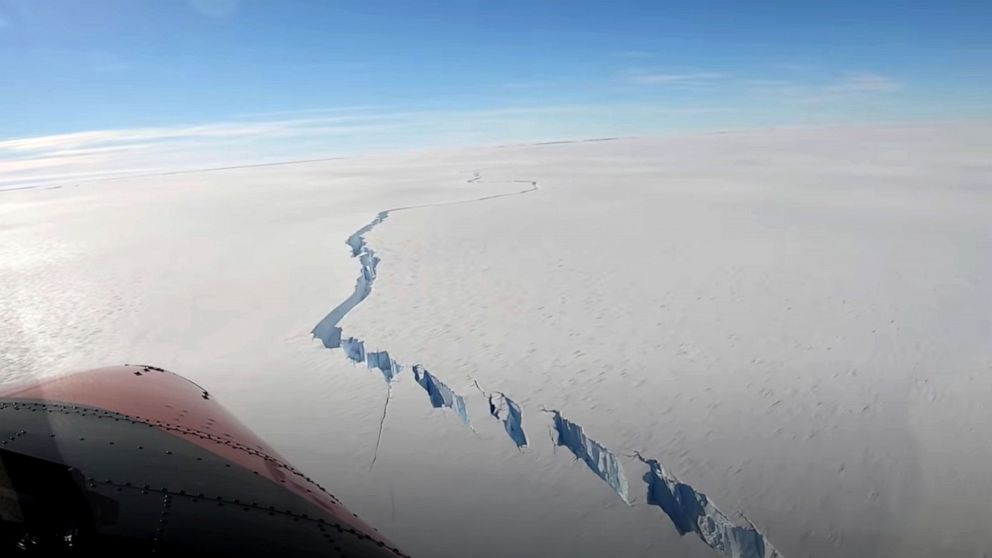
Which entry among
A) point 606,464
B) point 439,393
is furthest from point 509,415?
point 606,464

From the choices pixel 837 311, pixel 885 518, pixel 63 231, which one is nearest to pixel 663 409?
pixel 885 518

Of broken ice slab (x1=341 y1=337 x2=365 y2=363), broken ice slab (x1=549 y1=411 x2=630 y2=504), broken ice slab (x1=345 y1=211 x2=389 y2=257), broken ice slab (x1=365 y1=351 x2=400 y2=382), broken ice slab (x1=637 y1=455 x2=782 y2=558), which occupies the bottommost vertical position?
broken ice slab (x1=637 y1=455 x2=782 y2=558)

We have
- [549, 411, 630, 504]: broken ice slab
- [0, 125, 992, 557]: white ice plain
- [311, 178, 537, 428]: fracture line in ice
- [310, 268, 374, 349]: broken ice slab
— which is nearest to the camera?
[0, 125, 992, 557]: white ice plain

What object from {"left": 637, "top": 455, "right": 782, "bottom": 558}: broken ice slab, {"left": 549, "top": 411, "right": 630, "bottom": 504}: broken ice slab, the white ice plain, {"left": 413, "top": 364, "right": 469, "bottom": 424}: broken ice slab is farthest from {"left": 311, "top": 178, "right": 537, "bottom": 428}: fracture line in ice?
{"left": 637, "top": 455, "right": 782, "bottom": 558}: broken ice slab

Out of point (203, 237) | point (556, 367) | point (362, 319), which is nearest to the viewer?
point (556, 367)

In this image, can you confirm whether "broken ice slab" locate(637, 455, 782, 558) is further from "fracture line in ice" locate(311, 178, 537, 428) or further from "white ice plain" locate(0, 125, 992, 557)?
"fracture line in ice" locate(311, 178, 537, 428)

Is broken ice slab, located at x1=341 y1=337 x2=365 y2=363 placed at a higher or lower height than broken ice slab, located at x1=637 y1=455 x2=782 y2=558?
higher

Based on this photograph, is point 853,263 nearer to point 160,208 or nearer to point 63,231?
point 63,231
